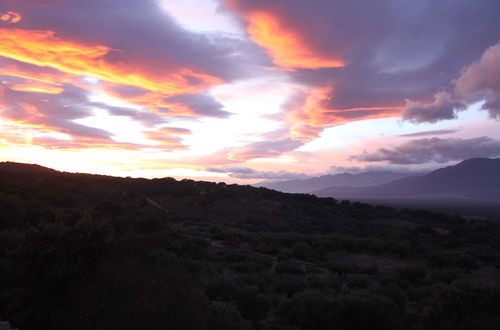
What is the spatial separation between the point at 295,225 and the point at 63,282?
31197mm

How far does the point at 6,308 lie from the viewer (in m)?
7.34

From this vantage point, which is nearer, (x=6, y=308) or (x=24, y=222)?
(x=6, y=308)

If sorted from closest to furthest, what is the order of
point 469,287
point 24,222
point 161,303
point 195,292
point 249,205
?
point 161,303
point 195,292
point 469,287
point 24,222
point 249,205

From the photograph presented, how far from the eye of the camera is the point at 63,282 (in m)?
7.34

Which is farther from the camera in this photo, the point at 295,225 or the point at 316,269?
the point at 295,225

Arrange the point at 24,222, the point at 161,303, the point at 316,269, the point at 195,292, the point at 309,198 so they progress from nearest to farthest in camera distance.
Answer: the point at 161,303
the point at 195,292
the point at 316,269
the point at 24,222
the point at 309,198

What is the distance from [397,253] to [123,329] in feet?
65.3

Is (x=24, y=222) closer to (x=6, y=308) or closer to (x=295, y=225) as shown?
(x=6, y=308)

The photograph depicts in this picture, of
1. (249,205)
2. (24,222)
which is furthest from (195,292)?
(249,205)

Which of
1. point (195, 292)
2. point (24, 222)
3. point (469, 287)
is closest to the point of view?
point (195, 292)

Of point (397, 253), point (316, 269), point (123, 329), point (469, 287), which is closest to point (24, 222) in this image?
point (316, 269)

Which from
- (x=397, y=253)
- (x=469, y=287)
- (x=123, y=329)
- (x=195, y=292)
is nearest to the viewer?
(x=123, y=329)

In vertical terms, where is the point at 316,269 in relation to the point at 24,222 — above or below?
below

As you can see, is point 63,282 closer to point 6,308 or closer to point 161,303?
point 6,308
